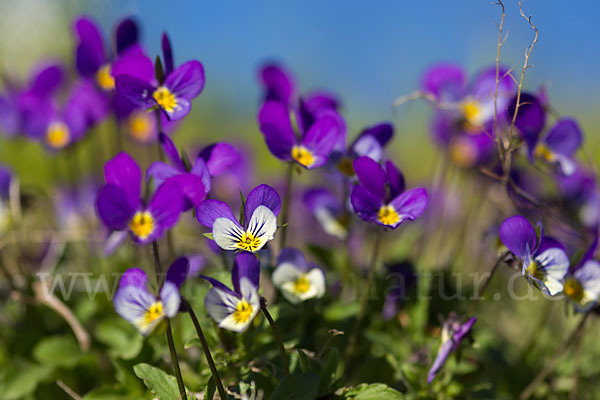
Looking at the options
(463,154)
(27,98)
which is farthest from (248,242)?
(463,154)

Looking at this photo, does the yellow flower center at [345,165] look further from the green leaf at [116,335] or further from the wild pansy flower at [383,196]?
the green leaf at [116,335]

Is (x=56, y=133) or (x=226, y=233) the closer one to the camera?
(x=226, y=233)


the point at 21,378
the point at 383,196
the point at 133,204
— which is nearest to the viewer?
the point at 133,204

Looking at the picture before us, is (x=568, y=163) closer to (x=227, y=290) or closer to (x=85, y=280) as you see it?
(x=227, y=290)

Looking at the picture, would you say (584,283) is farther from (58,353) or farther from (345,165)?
(58,353)

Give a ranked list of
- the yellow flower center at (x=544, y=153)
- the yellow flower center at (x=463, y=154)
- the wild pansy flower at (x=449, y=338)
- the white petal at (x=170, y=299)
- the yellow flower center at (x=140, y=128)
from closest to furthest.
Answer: the white petal at (x=170, y=299)
the wild pansy flower at (x=449, y=338)
the yellow flower center at (x=544, y=153)
the yellow flower center at (x=463, y=154)
the yellow flower center at (x=140, y=128)

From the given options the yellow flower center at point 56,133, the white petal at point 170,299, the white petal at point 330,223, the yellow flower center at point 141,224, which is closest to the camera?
the white petal at point 170,299

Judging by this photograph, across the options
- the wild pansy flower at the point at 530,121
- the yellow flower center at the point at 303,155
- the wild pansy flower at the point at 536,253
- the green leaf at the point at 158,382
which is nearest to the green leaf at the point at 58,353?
the green leaf at the point at 158,382
